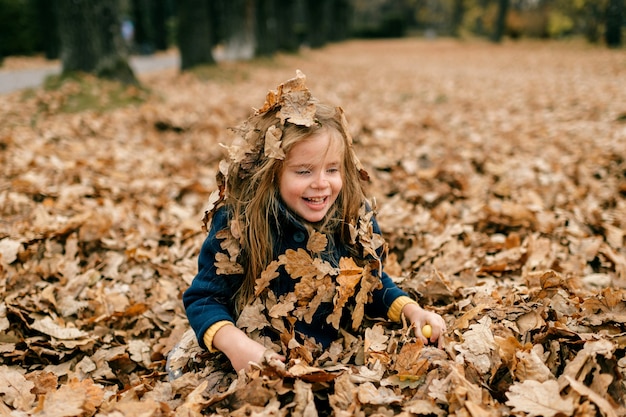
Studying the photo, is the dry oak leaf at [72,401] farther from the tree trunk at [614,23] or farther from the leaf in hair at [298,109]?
the tree trunk at [614,23]

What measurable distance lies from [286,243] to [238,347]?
470 mm

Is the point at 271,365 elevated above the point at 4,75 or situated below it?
below

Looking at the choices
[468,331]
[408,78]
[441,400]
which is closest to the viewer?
[441,400]

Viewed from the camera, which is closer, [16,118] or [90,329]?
[90,329]

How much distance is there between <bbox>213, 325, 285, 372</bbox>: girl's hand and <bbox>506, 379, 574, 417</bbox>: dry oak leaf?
0.84 metres

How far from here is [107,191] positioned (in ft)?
14.6

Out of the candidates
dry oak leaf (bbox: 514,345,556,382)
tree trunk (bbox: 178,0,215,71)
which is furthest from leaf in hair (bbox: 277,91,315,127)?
tree trunk (bbox: 178,0,215,71)

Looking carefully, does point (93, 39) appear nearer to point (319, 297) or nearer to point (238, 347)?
point (319, 297)

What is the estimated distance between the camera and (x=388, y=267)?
3.14 metres

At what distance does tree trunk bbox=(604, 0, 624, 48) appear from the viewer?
867 inches

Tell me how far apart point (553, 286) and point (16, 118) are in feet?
22.6

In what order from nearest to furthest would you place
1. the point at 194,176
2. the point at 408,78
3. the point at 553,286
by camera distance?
1. the point at 553,286
2. the point at 194,176
3. the point at 408,78

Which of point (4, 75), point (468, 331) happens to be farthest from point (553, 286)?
point (4, 75)

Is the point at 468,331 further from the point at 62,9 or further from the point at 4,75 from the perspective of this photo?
the point at 4,75
